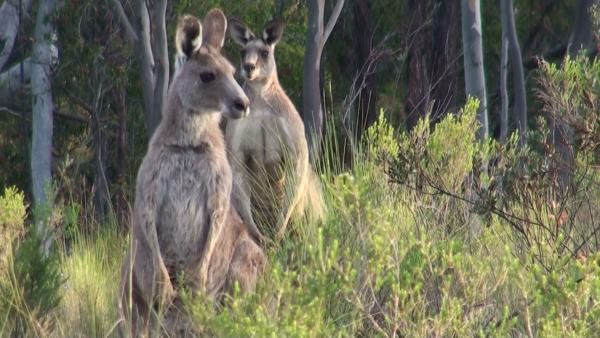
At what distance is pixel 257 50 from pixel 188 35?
2.16 m

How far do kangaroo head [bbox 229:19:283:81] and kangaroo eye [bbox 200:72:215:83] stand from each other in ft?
6.19

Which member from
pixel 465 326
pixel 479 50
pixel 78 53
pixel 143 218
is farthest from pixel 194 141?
pixel 78 53

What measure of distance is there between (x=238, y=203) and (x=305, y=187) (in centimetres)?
45

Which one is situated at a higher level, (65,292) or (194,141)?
(194,141)

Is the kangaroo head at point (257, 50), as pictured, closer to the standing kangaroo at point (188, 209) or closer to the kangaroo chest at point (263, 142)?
the kangaroo chest at point (263, 142)

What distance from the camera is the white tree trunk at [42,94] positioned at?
14.3m

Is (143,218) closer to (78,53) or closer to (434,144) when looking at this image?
(434,144)

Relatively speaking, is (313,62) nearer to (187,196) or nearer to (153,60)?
(153,60)

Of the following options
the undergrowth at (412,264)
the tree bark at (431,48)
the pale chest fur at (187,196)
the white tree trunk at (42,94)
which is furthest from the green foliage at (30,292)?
the tree bark at (431,48)

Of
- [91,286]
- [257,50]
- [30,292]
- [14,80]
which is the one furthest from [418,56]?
[30,292]

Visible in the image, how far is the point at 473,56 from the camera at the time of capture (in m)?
12.0

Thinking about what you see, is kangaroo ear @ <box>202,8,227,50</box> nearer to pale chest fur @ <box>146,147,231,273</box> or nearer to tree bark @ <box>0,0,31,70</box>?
pale chest fur @ <box>146,147,231,273</box>

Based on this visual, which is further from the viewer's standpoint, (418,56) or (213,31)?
(418,56)

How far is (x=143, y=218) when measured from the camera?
741 cm
